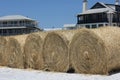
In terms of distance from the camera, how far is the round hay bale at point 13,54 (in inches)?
762

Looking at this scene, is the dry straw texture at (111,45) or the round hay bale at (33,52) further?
A: the round hay bale at (33,52)

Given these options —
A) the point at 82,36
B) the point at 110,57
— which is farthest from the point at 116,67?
the point at 82,36

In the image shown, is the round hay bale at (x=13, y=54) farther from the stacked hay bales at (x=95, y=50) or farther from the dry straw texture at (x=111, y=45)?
the dry straw texture at (x=111, y=45)

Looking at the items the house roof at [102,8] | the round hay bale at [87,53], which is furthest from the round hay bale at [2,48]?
the house roof at [102,8]

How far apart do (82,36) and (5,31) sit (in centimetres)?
6472

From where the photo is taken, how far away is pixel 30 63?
61.3 feet

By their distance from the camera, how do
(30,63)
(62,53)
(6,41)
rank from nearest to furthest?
(62,53)
(30,63)
(6,41)

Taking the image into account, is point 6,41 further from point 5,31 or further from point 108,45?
point 5,31

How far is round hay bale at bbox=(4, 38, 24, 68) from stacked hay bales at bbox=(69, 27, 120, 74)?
13.2 feet

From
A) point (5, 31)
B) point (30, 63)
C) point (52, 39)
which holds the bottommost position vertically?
point (5, 31)

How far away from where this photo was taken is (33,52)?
60.4 feet

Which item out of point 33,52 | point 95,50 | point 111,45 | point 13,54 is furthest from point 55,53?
point 13,54

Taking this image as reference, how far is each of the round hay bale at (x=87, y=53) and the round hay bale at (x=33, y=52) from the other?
88.8 inches

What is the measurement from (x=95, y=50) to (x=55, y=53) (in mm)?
2548
